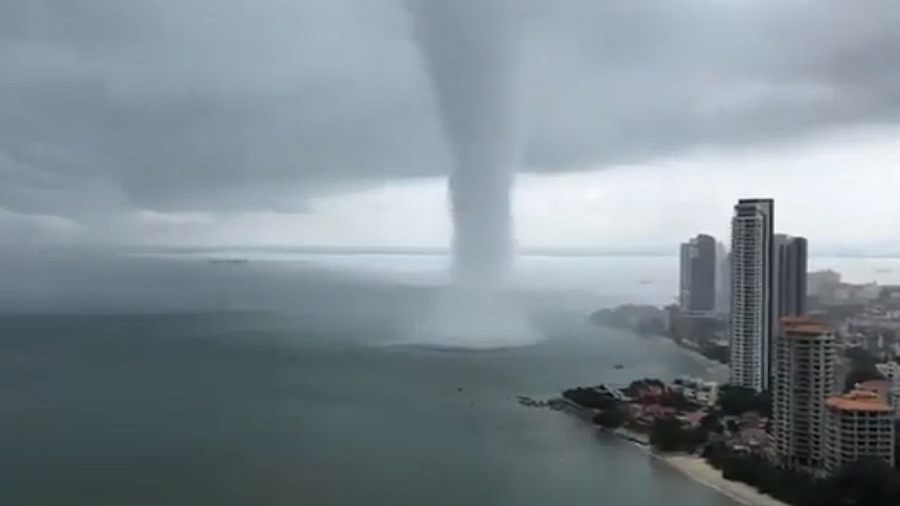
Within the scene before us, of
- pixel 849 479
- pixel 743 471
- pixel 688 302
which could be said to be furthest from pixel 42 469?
pixel 688 302

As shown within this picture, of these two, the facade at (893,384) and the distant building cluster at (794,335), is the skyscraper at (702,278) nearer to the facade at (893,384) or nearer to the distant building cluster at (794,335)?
the distant building cluster at (794,335)

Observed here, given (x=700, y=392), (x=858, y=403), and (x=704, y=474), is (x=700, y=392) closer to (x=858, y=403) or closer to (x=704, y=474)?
(x=704, y=474)

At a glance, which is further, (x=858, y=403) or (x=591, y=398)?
(x=591, y=398)

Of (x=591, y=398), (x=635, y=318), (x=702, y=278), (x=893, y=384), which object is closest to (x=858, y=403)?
(x=893, y=384)

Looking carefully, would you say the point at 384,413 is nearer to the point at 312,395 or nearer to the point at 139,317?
the point at 312,395

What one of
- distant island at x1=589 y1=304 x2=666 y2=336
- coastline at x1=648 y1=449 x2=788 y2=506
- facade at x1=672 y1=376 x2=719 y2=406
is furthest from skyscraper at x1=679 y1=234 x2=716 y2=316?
coastline at x1=648 y1=449 x2=788 y2=506

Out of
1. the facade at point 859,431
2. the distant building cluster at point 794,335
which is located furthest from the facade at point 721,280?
the facade at point 859,431

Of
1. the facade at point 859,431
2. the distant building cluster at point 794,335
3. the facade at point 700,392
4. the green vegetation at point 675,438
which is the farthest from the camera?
the facade at point 700,392
